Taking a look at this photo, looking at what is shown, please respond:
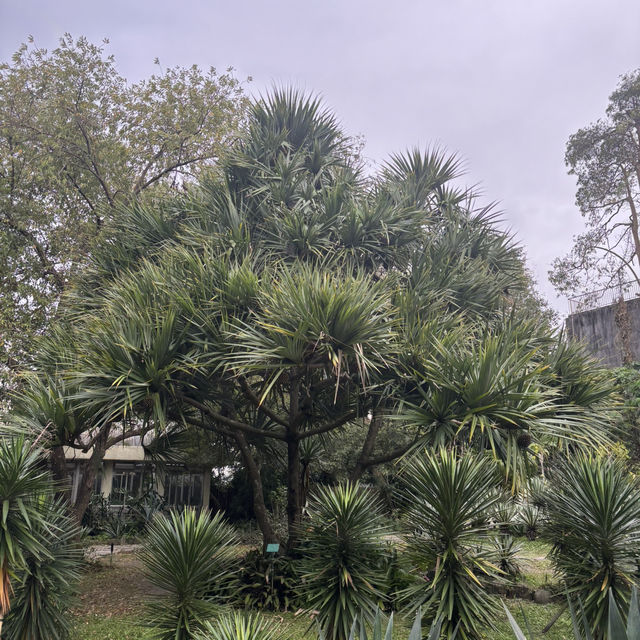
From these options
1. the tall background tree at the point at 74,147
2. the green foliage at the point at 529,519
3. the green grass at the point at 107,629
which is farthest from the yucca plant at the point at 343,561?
the tall background tree at the point at 74,147

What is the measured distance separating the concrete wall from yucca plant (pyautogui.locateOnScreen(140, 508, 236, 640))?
45.6 ft

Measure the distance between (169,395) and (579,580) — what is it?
5.49 m

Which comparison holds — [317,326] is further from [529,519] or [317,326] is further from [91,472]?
[529,519]

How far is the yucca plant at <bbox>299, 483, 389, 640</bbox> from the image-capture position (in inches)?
234

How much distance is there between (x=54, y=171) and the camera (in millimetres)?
13305

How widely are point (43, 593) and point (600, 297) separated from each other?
1903 cm

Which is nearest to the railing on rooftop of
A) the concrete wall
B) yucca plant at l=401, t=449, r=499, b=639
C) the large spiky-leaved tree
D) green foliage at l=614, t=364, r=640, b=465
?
the concrete wall

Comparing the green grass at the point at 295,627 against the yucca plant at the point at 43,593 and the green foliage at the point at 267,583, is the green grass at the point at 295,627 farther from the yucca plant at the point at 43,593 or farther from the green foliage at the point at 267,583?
the yucca plant at the point at 43,593

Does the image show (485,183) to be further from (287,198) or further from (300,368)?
Result: (300,368)

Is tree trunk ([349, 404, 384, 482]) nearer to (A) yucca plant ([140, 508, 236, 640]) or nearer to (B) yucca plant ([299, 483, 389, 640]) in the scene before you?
(B) yucca plant ([299, 483, 389, 640])

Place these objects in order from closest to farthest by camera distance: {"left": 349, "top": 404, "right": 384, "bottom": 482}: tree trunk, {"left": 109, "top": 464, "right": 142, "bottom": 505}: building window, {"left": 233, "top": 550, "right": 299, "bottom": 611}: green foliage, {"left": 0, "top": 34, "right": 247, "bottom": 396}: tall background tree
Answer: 1. {"left": 233, "top": 550, "right": 299, "bottom": 611}: green foliage
2. {"left": 349, "top": 404, "right": 384, "bottom": 482}: tree trunk
3. {"left": 0, "top": 34, "right": 247, "bottom": 396}: tall background tree
4. {"left": 109, "top": 464, "right": 142, "bottom": 505}: building window

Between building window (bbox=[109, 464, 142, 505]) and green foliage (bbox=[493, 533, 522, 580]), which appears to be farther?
building window (bbox=[109, 464, 142, 505])

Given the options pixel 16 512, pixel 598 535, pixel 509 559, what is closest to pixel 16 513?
pixel 16 512

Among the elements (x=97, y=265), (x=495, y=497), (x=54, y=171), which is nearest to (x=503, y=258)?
(x=495, y=497)
